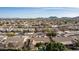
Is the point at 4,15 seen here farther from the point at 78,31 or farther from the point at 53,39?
the point at 78,31

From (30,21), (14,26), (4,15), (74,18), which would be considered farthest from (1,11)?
(74,18)

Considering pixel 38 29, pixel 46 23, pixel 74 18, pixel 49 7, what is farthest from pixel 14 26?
pixel 74 18

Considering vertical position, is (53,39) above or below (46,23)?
below

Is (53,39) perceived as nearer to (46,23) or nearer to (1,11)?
(46,23)
